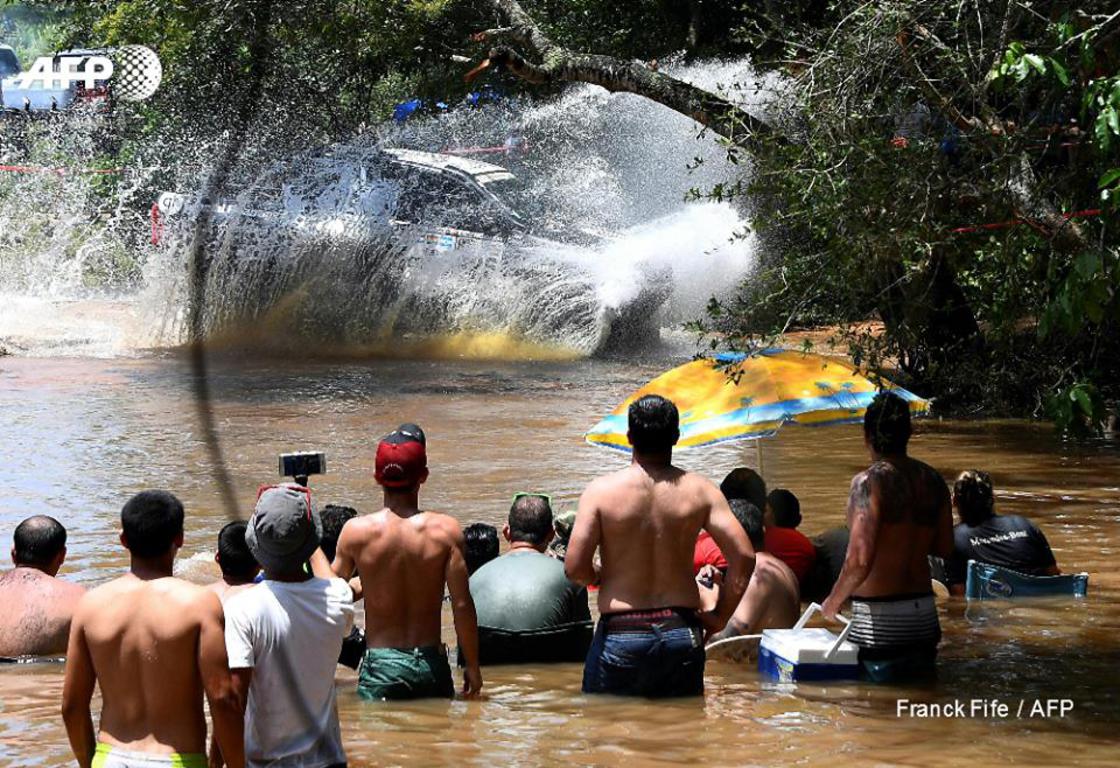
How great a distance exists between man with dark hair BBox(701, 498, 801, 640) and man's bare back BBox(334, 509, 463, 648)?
1817 millimetres

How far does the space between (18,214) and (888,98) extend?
23.6 meters

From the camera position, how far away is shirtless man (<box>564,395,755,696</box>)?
5797 millimetres

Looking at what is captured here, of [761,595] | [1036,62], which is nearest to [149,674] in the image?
[761,595]

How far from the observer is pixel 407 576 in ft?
19.6

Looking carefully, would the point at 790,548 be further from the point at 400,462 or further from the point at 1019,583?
the point at 400,462

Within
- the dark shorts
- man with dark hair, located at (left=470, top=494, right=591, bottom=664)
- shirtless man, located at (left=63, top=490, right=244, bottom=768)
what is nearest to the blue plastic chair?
man with dark hair, located at (left=470, top=494, right=591, bottom=664)

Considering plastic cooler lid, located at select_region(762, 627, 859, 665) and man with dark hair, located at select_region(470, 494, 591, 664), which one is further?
man with dark hair, located at select_region(470, 494, 591, 664)

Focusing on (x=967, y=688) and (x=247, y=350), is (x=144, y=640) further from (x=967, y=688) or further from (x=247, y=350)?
(x=247, y=350)

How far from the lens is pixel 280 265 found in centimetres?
2220

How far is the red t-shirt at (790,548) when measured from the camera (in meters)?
8.16

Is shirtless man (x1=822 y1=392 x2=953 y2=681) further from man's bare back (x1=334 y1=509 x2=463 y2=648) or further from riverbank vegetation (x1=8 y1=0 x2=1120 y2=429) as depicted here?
man's bare back (x1=334 y1=509 x2=463 y2=648)

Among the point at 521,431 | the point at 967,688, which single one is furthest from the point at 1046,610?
the point at 521,431

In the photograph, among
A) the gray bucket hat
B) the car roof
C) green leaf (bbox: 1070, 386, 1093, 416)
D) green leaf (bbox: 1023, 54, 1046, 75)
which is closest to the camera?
the gray bucket hat

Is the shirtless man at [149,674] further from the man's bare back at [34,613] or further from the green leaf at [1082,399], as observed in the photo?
the green leaf at [1082,399]
